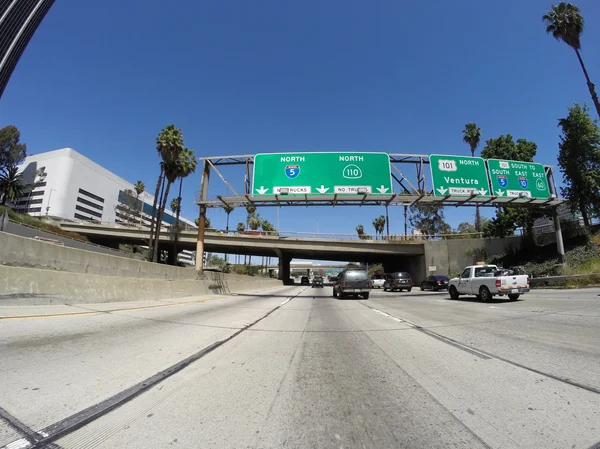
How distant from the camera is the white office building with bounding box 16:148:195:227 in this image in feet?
416

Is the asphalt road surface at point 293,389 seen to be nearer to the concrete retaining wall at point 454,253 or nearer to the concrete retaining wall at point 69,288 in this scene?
the concrete retaining wall at point 69,288

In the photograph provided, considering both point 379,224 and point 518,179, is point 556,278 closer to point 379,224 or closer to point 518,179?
point 518,179

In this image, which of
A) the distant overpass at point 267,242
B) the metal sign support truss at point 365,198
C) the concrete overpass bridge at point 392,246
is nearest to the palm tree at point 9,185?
the distant overpass at point 267,242

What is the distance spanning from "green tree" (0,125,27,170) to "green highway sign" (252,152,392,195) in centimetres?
9657

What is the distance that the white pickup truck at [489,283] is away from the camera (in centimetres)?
1531

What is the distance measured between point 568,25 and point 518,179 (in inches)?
780

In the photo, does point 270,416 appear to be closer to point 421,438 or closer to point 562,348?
point 421,438

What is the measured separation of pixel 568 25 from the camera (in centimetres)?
3094

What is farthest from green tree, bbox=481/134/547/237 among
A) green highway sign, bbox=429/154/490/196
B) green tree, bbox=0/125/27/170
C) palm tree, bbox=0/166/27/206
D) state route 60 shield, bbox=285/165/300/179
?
green tree, bbox=0/125/27/170

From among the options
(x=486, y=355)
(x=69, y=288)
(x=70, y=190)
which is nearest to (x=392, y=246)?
(x=69, y=288)

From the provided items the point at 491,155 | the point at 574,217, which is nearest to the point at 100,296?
the point at 491,155

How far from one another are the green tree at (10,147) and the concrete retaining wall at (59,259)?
9391 centimetres

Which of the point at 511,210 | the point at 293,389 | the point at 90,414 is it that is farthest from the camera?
the point at 511,210

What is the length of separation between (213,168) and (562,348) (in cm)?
2245
